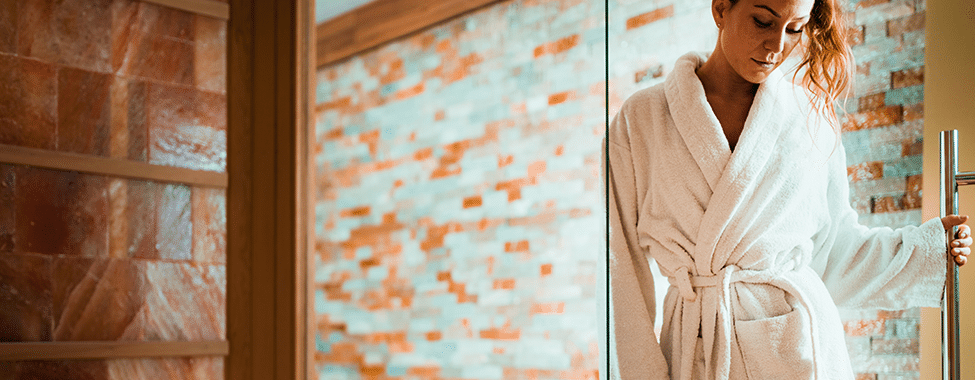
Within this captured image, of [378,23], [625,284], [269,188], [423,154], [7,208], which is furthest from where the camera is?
[378,23]

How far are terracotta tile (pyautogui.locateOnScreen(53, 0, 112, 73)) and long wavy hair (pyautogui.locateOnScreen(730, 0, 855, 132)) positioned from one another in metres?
0.99

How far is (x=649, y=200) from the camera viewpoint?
0.97 meters

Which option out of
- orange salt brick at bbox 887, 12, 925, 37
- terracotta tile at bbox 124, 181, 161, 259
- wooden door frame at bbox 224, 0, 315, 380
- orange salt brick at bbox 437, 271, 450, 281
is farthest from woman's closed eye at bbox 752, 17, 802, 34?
orange salt brick at bbox 437, 271, 450, 281

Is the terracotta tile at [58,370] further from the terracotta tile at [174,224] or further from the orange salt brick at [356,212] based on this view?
the orange salt brick at [356,212]

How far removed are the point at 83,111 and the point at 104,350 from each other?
0.38 metres

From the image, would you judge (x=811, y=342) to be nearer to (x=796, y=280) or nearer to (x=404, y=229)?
(x=796, y=280)

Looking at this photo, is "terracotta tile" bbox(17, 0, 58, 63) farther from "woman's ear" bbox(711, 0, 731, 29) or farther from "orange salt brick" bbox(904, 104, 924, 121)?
"orange salt brick" bbox(904, 104, 924, 121)

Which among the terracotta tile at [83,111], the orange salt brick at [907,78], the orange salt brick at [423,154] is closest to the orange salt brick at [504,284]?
the orange salt brick at [423,154]

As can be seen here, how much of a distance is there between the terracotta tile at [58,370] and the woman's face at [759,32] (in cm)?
105

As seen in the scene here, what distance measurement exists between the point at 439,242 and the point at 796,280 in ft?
6.32

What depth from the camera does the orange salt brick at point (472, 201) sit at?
266 centimetres

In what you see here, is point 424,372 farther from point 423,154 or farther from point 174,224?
point 174,224

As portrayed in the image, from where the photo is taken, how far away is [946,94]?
89 centimetres

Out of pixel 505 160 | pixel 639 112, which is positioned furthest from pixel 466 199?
pixel 639 112
